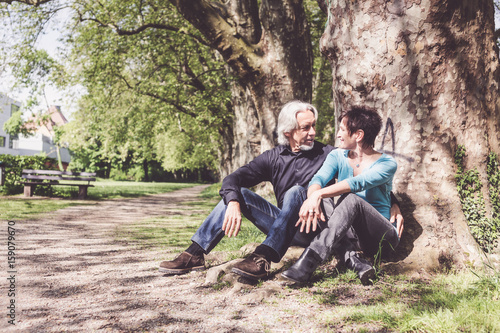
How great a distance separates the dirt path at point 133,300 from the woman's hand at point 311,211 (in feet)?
1.91

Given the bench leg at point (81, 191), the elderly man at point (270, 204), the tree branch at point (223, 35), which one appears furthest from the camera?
the bench leg at point (81, 191)

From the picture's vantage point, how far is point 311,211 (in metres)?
3.08

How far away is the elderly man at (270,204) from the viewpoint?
327 centimetres

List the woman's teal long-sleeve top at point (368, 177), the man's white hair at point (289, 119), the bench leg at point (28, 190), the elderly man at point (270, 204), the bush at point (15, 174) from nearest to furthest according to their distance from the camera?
1. the woman's teal long-sleeve top at point (368, 177)
2. the elderly man at point (270, 204)
3. the man's white hair at point (289, 119)
4. the bench leg at point (28, 190)
5. the bush at point (15, 174)

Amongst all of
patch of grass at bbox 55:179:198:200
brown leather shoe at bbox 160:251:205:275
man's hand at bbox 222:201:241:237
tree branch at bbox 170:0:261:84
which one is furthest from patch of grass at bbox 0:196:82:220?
man's hand at bbox 222:201:241:237

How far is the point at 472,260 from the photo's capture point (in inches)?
128

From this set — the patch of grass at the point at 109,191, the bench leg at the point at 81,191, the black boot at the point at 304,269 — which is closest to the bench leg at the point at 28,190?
the patch of grass at the point at 109,191

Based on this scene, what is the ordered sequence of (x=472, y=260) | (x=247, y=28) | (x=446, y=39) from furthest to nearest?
(x=247, y=28) → (x=446, y=39) → (x=472, y=260)

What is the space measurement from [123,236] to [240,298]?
4250mm

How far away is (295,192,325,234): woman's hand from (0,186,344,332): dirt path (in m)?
0.58

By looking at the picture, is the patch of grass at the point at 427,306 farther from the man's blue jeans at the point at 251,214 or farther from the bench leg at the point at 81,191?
the bench leg at the point at 81,191

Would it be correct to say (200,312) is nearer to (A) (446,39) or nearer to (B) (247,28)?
(A) (446,39)

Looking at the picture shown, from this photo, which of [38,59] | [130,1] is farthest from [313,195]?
[38,59]

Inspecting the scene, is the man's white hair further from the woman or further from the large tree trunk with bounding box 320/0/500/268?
the large tree trunk with bounding box 320/0/500/268
